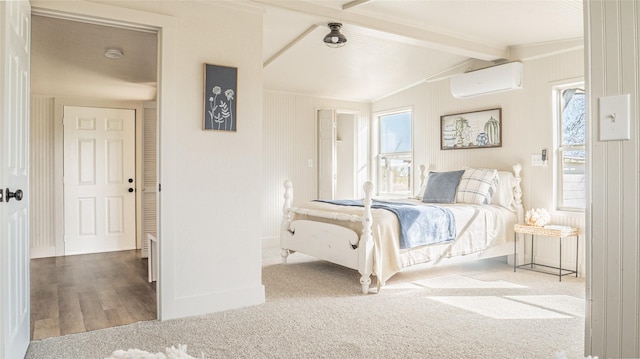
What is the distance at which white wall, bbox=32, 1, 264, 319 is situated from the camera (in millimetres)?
2887

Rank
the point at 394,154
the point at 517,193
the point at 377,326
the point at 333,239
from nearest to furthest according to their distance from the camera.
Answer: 1. the point at 377,326
2. the point at 333,239
3. the point at 517,193
4. the point at 394,154

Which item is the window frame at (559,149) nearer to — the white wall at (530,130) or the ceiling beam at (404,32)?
the white wall at (530,130)

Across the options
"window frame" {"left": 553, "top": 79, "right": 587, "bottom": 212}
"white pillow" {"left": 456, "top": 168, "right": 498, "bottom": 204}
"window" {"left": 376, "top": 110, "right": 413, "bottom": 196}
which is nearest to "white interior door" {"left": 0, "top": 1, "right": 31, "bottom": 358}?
"white pillow" {"left": 456, "top": 168, "right": 498, "bottom": 204}

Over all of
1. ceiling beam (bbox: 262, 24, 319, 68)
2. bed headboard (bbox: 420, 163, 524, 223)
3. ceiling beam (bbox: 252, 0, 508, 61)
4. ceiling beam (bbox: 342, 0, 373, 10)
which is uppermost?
ceiling beam (bbox: 262, 24, 319, 68)

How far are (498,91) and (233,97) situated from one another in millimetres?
3076

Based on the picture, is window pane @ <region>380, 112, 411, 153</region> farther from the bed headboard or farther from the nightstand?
the nightstand

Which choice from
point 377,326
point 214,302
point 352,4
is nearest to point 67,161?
point 214,302

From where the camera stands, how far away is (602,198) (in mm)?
1216

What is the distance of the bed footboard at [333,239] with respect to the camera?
3.59 meters

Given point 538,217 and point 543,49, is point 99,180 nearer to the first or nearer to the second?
point 538,217

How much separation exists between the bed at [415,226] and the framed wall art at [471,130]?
439 mm

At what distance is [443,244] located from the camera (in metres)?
4.06

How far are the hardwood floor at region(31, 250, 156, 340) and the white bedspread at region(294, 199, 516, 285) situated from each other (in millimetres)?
1790

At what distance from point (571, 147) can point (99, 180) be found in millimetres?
5583
